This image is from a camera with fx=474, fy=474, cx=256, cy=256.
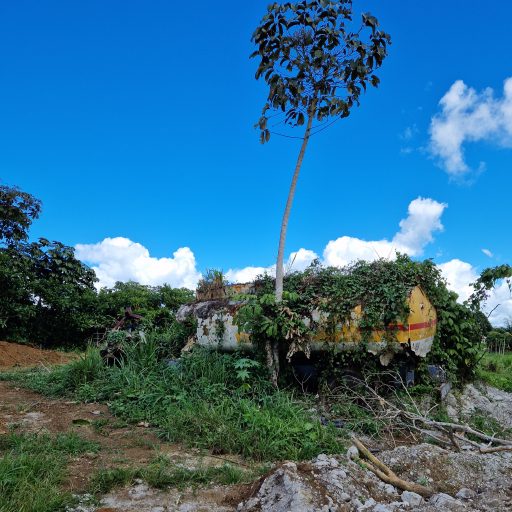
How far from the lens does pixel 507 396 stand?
10.5m

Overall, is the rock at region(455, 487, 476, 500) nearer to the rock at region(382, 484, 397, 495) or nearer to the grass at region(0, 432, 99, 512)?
the rock at region(382, 484, 397, 495)

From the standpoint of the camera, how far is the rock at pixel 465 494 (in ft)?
14.0

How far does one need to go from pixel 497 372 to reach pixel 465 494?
11.2 m

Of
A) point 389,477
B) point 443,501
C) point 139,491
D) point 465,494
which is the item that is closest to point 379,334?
point 389,477

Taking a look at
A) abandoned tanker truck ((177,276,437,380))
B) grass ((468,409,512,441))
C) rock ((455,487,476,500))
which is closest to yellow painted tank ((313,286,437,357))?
abandoned tanker truck ((177,276,437,380))

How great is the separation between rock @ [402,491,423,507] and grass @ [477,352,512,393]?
7.40 metres

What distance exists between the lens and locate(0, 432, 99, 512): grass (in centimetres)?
382

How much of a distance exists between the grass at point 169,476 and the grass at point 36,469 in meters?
0.38

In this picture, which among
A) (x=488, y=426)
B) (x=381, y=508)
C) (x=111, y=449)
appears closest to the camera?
(x=381, y=508)

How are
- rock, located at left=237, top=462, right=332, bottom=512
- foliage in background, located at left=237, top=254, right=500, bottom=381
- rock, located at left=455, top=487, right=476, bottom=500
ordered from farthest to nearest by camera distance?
foliage in background, located at left=237, top=254, right=500, bottom=381 < rock, located at left=455, top=487, right=476, bottom=500 < rock, located at left=237, top=462, right=332, bottom=512

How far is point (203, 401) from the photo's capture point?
6633 millimetres

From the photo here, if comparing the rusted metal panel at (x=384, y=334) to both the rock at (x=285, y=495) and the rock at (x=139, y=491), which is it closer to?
the rock at (x=139, y=491)

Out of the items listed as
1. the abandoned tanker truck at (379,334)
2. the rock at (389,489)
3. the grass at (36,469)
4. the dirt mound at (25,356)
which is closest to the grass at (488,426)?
the abandoned tanker truck at (379,334)

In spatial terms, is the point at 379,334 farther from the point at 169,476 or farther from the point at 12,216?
the point at 12,216
